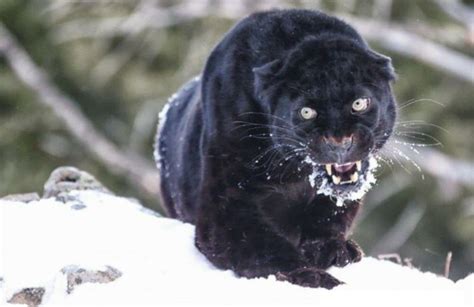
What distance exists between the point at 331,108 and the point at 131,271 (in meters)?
1.41

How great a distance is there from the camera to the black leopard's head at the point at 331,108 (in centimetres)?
679

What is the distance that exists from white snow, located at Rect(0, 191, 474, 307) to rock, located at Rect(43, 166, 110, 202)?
0.34 meters

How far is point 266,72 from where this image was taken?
708cm

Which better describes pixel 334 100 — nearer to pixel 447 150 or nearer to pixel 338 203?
pixel 338 203

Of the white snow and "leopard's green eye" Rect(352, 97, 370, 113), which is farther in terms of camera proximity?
"leopard's green eye" Rect(352, 97, 370, 113)

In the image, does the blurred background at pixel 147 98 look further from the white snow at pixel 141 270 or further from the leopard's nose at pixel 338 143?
the leopard's nose at pixel 338 143

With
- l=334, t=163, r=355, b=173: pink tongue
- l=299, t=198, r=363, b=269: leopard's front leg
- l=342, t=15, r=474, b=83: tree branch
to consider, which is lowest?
l=334, t=163, r=355, b=173: pink tongue

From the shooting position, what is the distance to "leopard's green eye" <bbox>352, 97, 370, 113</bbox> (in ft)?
22.4

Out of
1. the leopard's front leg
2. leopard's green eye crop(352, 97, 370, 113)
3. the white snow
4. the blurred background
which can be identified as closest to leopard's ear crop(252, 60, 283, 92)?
leopard's green eye crop(352, 97, 370, 113)

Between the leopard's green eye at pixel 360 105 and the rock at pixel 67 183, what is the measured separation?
103 inches

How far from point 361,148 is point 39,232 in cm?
208

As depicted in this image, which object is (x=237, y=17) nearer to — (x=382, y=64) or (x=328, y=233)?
(x=328, y=233)

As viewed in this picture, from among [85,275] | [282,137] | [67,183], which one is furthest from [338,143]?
[67,183]

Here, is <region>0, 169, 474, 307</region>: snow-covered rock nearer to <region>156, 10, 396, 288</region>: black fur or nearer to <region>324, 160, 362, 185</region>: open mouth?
<region>156, 10, 396, 288</region>: black fur
